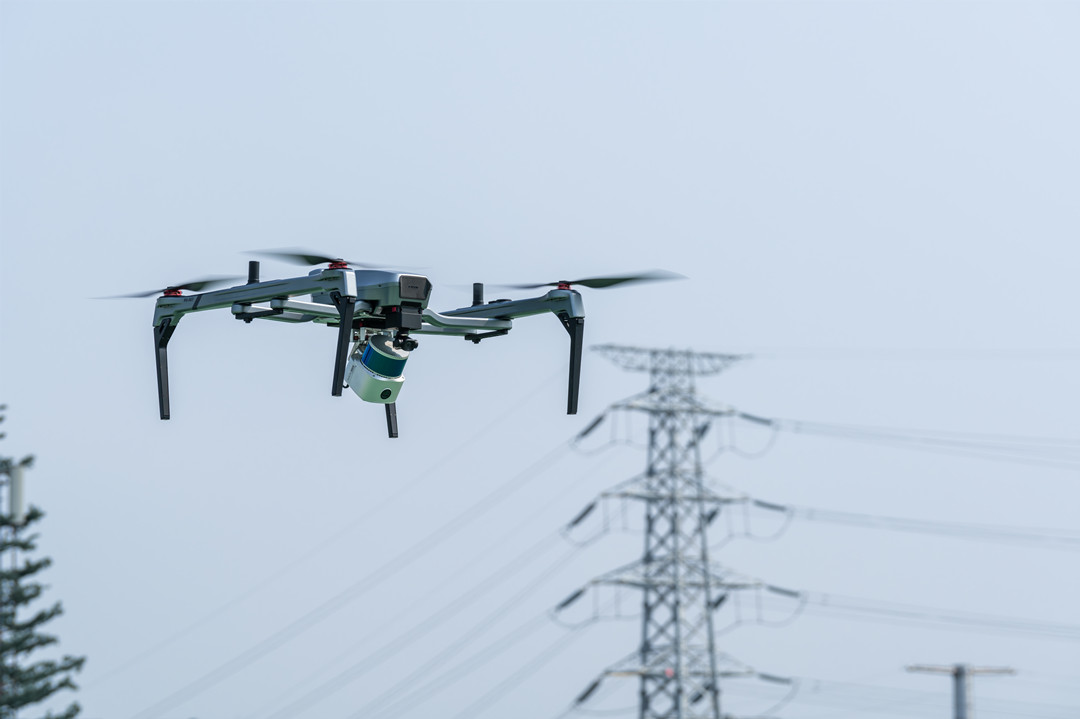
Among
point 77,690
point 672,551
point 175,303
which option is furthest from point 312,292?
point 77,690

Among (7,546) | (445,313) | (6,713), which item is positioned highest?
(445,313)

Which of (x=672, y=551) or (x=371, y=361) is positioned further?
(x=672, y=551)

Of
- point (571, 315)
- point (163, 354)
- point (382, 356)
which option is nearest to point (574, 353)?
point (571, 315)

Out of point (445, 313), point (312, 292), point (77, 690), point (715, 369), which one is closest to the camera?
point (312, 292)

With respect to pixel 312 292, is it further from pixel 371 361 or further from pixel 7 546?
pixel 7 546

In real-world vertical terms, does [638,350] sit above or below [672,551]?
above

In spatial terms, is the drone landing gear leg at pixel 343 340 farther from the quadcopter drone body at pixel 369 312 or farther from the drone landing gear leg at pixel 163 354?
the drone landing gear leg at pixel 163 354

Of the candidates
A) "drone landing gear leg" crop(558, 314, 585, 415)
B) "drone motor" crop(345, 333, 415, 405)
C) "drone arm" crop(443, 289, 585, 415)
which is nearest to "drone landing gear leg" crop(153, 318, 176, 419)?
"drone motor" crop(345, 333, 415, 405)
